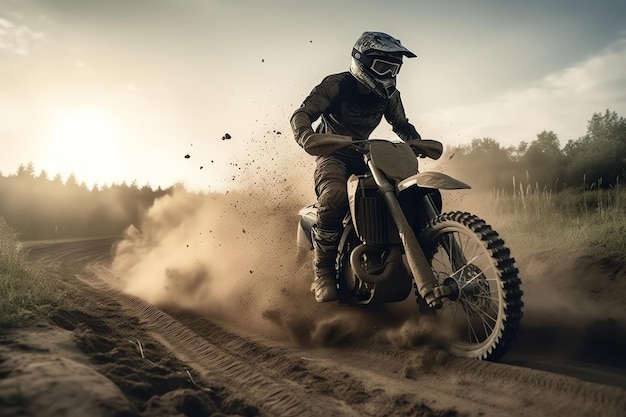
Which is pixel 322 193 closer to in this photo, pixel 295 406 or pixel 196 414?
pixel 295 406

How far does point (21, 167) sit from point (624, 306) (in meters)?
75.1

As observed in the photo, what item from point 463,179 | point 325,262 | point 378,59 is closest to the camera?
point 378,59

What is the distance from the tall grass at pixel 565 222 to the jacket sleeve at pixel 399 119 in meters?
3.57

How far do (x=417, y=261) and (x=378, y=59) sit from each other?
2115 millimetres

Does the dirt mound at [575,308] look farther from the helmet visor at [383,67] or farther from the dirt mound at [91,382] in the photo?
the dirt mound at [91,382]

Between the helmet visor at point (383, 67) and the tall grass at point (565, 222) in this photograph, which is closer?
the helmet visor at point (383, 67)

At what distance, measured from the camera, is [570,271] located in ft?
21.7

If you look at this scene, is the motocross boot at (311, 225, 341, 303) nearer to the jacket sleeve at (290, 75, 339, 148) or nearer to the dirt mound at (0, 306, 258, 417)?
the jacket sleeve at (290, 75, 339, 148)

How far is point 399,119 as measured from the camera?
18.5ft

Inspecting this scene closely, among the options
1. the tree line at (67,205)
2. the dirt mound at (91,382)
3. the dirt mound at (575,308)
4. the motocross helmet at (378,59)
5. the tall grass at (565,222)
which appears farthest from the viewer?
the tree line at (67,205)

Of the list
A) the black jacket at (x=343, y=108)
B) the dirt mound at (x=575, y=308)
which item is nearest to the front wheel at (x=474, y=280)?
the dirt mound at (x=575, y=308)

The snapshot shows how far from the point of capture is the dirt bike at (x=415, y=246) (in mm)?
3773

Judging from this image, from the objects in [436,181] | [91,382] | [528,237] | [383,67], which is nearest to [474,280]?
[436,181]

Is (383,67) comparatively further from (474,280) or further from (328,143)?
(474,280)
